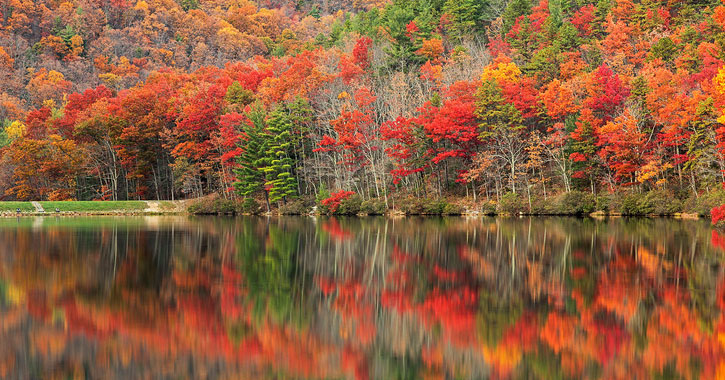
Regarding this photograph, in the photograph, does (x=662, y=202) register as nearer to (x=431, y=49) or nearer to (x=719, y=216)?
(x=719, y=216)

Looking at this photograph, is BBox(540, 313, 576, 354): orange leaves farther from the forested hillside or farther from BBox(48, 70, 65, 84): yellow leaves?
BBox(48, 70, 65, 84): yellow leaves

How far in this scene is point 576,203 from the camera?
141 ft

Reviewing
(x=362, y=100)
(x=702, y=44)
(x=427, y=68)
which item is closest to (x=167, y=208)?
(x=362, y=100)

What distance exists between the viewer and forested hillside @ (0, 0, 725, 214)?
1652 inches

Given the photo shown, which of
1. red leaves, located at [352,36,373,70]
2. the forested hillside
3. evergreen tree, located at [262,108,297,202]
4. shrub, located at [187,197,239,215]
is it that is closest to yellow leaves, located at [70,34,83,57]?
the forested hillside

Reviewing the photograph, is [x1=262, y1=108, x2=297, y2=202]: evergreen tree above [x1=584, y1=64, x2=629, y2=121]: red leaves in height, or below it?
below

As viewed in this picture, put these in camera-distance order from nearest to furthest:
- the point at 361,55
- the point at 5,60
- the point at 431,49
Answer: the point at 431,49
the point at 361,55
the point at 5,60

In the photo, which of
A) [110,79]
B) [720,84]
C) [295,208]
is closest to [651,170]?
[720,84]

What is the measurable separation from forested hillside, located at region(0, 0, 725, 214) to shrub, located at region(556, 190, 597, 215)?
145cm

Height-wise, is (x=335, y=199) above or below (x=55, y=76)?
below

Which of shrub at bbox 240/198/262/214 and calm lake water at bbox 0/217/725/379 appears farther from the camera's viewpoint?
shrub at bbox 240/198/262/214

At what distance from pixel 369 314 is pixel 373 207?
39.2 meters

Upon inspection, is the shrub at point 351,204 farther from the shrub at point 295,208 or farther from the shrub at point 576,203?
the shrub at point 576,203

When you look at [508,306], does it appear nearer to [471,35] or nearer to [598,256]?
[598,256]
